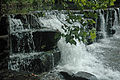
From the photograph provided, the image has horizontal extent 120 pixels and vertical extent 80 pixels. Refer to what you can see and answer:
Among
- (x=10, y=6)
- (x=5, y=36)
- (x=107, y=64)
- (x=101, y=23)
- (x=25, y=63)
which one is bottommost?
(x=107, y=64)

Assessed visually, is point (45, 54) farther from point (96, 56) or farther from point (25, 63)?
point (96, 56)

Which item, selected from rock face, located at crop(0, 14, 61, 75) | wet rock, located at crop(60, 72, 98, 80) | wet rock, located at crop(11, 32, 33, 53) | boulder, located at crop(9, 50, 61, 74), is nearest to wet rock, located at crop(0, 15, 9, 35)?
rock face, located at crop(0, 14, 61, 75)

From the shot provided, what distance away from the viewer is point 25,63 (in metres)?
6.76

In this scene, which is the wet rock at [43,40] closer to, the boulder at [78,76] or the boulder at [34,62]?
the boulder at [34,62]

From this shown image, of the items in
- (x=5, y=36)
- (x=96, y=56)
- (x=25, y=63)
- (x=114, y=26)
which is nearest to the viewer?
Answer: (x=5, y=36)

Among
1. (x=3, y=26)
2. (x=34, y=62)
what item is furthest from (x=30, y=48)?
(x=3, y=26)

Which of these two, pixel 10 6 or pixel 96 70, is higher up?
pixel 10 6

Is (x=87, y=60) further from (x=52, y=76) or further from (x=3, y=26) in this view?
(x=3, y=26)

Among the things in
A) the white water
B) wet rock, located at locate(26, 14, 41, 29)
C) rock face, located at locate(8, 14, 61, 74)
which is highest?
wet rock, located at locate(26, 14, 41, 29)

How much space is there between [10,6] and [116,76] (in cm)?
765

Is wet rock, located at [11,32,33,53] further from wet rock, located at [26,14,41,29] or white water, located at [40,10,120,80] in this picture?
white water, located at [40,10,120,80]

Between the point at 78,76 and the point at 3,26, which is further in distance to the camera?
the point at 78,76

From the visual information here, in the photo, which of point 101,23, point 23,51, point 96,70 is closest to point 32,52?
point 23,51

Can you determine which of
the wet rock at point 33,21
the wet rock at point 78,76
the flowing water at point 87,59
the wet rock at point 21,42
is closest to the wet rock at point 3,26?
the wet rock at point 78,76
